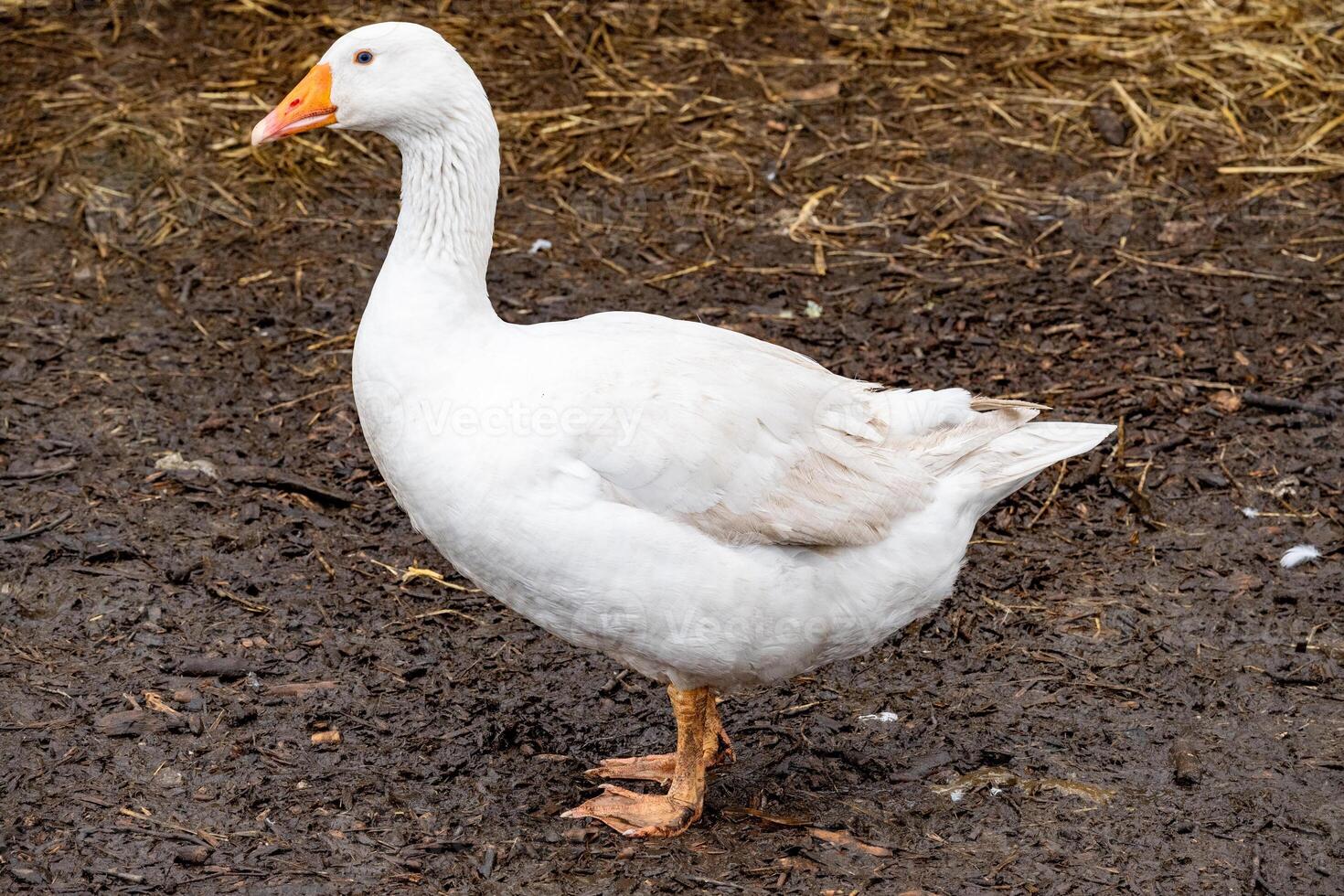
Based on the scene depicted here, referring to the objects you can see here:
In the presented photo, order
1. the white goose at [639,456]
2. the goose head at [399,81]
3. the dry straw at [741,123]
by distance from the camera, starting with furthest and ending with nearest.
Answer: the dry straw at [741,123]
the goose head at [399,81]
the white goose at [639,456]

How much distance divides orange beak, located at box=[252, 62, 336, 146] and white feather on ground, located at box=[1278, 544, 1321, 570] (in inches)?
149

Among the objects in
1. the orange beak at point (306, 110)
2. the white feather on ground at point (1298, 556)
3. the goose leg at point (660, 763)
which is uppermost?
the orange beak at point (306, 110)

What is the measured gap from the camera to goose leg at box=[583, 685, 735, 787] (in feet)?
15.1

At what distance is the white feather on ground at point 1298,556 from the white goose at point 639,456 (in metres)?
1.58

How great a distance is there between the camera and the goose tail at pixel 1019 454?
13.8ft

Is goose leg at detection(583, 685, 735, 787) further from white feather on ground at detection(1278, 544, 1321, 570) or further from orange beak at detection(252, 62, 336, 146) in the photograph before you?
white feather on ground at detection(1278, 544, 1321, 570)

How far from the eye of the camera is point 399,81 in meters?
4.13

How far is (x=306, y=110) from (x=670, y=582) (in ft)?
5.95

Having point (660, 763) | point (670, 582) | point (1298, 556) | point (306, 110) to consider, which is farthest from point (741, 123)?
point (670, 582)

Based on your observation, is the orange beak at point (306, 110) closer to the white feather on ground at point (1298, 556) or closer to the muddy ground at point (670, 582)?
the muddy ground at point (670, 582)

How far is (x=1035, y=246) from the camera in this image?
7215 mm

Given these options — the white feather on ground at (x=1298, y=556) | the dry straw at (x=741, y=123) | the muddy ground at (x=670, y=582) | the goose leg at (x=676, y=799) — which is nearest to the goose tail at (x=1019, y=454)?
the muddy ground at (x=670, y=582)
